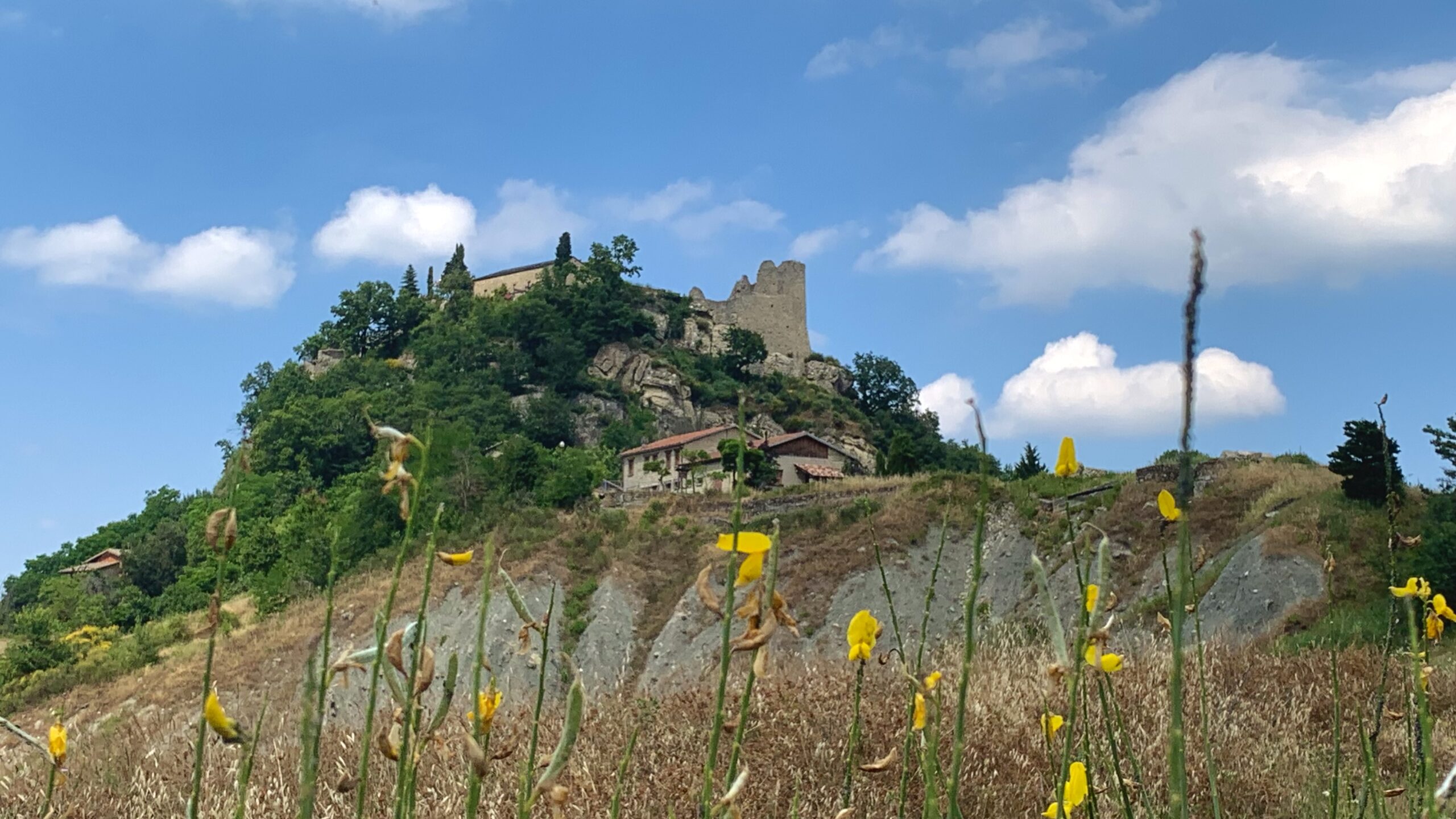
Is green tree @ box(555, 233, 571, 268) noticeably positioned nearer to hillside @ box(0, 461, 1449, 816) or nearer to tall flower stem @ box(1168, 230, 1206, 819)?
hillside @ box(0, 461, 1449, 816)

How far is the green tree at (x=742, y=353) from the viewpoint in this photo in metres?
68.2

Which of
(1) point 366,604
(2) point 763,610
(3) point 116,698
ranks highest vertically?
(2) point 763,610

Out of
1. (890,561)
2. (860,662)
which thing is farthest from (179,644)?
(860,662)

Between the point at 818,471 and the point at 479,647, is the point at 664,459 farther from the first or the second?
the point at 479,647

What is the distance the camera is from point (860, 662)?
160cm

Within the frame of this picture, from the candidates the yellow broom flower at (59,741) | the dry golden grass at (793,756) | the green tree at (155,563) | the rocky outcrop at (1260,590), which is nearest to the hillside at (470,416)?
the green tree at (155,563)

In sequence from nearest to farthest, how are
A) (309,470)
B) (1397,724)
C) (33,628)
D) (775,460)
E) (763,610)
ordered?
1. (763,610)
2. (1397,724)
3. (33,628)
4. (775,460)
5. (309,470)

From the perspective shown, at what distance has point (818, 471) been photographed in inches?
1673

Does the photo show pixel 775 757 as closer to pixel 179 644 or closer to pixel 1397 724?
pixel 1397 724

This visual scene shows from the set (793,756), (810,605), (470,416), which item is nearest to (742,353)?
(470,416)

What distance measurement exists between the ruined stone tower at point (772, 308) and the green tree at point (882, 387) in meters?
4.73

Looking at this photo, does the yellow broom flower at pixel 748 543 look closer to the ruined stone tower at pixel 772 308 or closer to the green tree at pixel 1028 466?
the green tree at pixel 1028 466

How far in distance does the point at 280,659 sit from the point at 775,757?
21098 millimetres

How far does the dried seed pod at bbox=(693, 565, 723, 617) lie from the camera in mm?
825
